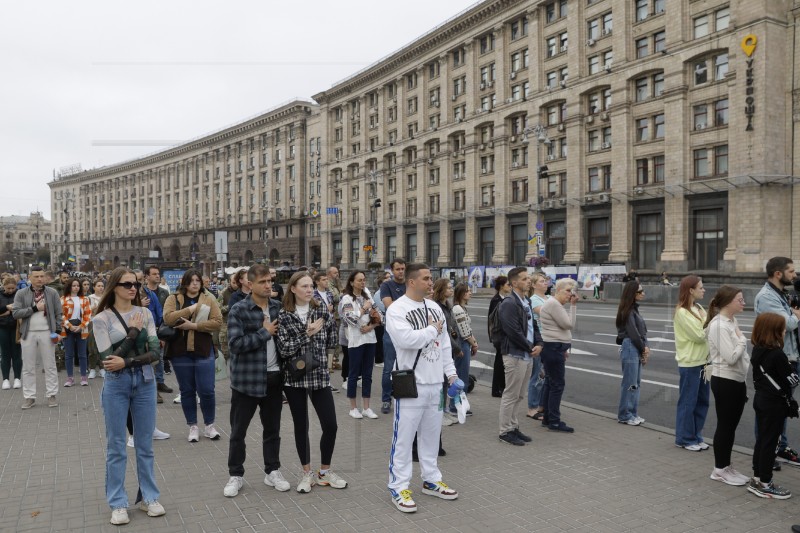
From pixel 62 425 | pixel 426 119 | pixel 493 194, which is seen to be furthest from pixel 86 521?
pixel 426 119

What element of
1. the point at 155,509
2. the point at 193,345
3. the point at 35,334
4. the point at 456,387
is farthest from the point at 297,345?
the point at 35,334

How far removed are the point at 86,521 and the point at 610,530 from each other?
4241mm

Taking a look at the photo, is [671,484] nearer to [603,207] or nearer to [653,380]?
[653,380]

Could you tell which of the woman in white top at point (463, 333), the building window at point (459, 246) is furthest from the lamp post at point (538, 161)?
the woman in white top at point (463, 333)

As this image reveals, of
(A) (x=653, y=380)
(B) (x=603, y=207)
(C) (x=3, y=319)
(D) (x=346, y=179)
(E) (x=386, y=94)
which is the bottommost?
(A) (x=653, y=380)

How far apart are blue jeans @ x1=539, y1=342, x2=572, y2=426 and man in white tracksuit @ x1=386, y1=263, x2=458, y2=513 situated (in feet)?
8.84

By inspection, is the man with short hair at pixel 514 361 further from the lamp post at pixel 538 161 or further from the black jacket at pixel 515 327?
the lamp post at pixel 538 161

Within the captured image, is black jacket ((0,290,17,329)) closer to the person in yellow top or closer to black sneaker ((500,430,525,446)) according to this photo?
black sneaker ((500,430,525,446))

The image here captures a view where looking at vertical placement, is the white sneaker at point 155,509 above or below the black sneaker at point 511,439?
above

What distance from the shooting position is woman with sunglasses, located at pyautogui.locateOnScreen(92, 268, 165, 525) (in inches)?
194

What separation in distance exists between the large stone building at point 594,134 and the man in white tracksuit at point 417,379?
122 feet

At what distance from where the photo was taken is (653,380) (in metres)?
11.0

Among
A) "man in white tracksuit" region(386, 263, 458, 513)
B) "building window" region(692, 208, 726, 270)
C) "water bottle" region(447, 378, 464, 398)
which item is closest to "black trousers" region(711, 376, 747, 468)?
"water bottle" region(447, 378, 464, 398)

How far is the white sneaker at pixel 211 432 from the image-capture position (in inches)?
287
